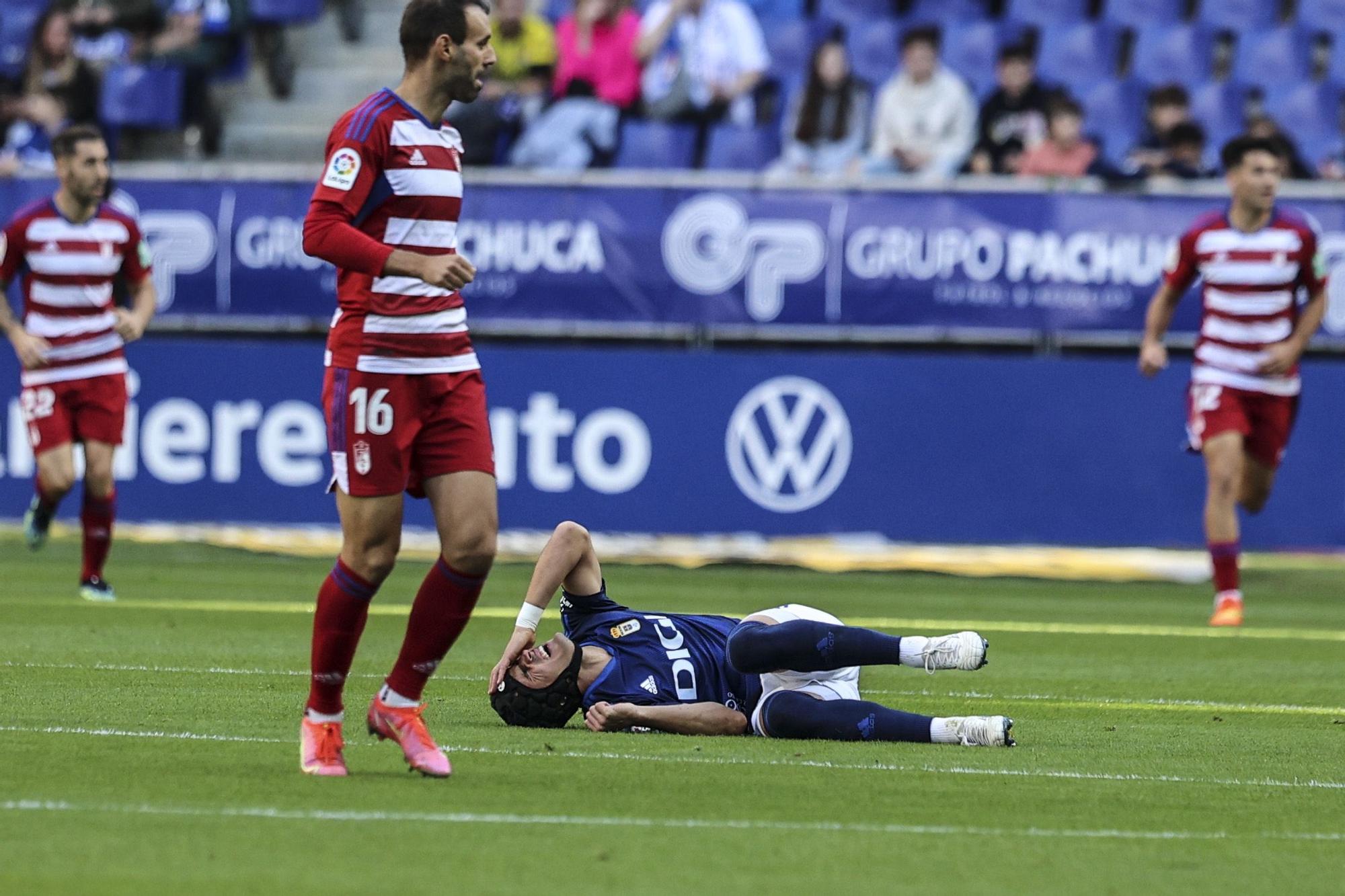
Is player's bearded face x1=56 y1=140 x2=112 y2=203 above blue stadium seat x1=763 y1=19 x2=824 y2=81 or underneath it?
underneath

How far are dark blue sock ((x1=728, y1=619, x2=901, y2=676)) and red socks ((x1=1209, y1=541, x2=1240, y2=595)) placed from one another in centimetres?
544

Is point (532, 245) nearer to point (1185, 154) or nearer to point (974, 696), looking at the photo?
point (1185, 154)

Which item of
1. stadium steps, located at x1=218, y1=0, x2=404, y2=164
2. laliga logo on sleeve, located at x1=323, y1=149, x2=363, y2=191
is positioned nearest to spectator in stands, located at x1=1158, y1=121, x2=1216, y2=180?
stadium steps, located at x1=218, y1=0, x2=404, y2=164

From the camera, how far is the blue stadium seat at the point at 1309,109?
18078 millimetres

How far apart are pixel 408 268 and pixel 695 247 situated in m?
9.61

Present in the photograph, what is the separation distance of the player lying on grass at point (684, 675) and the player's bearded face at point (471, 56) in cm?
178

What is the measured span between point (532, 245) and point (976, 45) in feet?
16.1

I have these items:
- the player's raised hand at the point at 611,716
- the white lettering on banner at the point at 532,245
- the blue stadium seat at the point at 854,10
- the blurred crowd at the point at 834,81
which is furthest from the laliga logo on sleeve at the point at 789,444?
the player's raised hand at the point at 611,716

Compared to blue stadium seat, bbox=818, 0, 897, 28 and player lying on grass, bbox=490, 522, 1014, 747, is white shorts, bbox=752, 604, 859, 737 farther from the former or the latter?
blue stadium seat, bbox=818, 0, 897, 28

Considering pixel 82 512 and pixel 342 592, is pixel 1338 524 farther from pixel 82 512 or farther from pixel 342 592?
pixel 342 592

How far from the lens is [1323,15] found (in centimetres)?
1886

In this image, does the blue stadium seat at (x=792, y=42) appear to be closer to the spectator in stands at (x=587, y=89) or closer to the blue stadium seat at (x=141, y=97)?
the spectator in stands at (x=587, y=89)

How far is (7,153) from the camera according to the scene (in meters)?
18.6

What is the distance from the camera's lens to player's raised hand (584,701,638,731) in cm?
750
